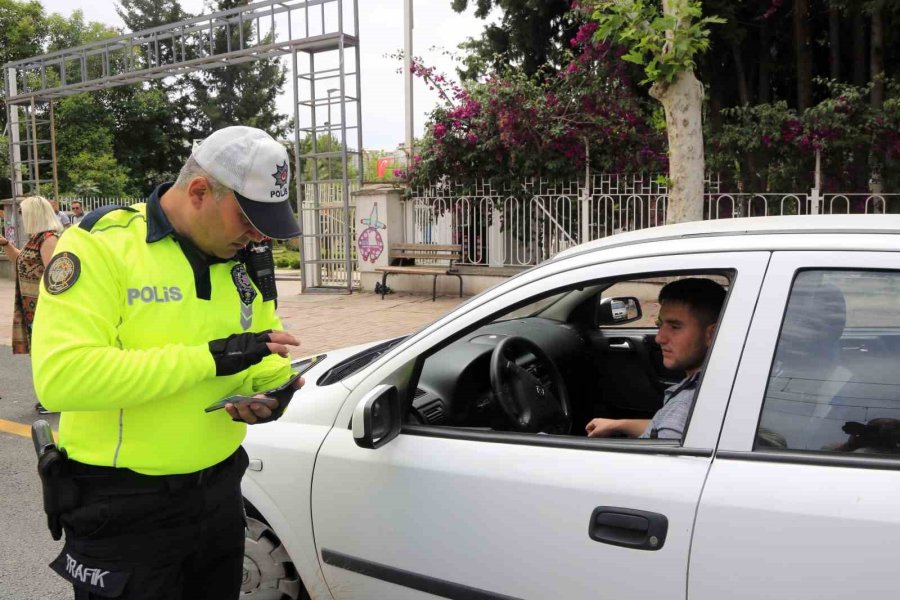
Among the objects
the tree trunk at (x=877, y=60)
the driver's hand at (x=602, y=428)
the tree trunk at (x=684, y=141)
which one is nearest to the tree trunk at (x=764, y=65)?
the tree trunk at (x=877, y=60)

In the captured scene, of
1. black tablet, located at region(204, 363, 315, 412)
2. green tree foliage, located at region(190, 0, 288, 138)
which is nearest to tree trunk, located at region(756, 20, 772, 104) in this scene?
black tablet, located at region(204, 363, 315, 412)

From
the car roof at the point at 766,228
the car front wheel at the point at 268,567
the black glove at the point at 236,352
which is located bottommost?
the car front wheel at the point at 268,567

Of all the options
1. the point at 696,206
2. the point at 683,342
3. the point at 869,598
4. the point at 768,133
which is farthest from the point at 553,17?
the point at 869,598

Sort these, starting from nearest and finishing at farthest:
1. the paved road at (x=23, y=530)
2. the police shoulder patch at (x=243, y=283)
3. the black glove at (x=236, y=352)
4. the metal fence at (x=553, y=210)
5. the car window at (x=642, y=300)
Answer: the black glove at (x=236, y=352) < the police shoulder patch at (x=243, y=283) < the car window at (x=642, y=300) < the paved road at (x=23, y=530) < the metal fence at (x=553, y=210)

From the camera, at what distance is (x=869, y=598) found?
1.54 m

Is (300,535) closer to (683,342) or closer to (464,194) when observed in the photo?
(683,342)

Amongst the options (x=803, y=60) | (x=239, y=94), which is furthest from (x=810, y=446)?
(x=239, y=94)

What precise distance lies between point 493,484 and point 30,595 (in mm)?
2433

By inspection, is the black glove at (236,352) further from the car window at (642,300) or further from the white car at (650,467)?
the car window at (642,300)

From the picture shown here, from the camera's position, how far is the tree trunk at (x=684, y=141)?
7.89 m

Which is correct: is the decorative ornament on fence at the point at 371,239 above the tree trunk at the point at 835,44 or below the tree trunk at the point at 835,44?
below

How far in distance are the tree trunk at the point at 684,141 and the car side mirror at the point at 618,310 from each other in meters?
4.45

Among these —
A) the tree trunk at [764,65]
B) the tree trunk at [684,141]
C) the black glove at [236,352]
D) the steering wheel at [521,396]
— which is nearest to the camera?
the black glove at [236,352]

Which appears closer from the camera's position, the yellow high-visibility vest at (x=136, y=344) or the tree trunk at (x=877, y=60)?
the yellow high-visibility vest at (x=136, y=344)
